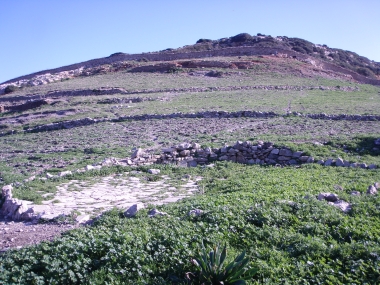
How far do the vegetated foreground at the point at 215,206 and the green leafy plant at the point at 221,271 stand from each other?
0.17 metres

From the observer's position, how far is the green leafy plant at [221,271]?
4293 mm

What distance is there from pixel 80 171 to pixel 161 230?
5757mm

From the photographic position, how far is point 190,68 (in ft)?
143

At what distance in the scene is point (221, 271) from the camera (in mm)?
4348

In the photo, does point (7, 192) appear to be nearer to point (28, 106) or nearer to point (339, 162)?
point (339, 162)

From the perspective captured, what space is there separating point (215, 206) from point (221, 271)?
6.79ft

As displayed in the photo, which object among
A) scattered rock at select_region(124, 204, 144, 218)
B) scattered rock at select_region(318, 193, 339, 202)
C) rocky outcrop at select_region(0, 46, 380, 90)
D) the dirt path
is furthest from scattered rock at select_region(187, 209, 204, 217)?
rocky outcrop at select_region(0, 46, 380, 90)

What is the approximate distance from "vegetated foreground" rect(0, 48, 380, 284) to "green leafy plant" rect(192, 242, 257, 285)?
0.17 meters

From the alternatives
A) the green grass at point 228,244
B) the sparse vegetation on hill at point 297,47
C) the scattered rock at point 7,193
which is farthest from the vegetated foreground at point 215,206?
the sparse vegetation on hill at point 297,47

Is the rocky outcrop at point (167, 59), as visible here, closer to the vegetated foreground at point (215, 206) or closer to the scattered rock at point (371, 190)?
the vegetated foreground at point (215, 206)

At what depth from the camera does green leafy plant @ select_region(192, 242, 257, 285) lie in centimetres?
429

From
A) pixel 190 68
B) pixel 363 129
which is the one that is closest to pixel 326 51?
pixel 190 68

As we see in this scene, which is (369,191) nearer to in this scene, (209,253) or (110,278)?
(209,253)

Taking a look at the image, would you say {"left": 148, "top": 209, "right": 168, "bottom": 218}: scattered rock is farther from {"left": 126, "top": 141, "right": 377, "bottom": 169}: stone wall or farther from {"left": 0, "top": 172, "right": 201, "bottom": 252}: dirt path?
{"left": 126, "top": 141, "right": 377, "bottom": 169}: stone wall
